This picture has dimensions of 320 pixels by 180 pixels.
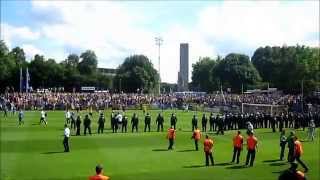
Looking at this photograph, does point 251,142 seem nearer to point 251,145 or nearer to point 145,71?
point 251,145

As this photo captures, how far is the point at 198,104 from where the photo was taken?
314ft

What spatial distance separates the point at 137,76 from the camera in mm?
145625

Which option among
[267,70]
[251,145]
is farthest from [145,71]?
[251,145]

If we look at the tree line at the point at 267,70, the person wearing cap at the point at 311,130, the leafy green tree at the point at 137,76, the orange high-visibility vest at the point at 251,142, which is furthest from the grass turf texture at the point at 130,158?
the leafy green tree at the point at 137,76

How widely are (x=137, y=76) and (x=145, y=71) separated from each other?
3035 mm

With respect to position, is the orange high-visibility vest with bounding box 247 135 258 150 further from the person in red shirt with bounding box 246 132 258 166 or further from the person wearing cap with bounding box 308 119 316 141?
the person wearing cap with bounding box 308 119 316 141

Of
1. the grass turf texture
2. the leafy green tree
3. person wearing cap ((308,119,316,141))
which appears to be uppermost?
the leafy green tree

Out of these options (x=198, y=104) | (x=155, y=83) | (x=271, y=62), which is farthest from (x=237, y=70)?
(x=198, y=104)

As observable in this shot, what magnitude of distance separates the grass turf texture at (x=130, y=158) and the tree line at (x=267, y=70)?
229 ft

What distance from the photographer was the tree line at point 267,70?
4464 inches

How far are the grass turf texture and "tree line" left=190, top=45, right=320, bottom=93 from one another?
69.9m

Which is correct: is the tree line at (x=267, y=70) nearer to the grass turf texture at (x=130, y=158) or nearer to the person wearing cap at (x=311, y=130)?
the person wearing cap at (x=311, y=130)

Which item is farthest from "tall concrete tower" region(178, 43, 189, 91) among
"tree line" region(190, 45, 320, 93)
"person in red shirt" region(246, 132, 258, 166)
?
"person in red shirt" region(246, 132, 258, 166)

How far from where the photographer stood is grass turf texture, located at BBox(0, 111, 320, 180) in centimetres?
2606
